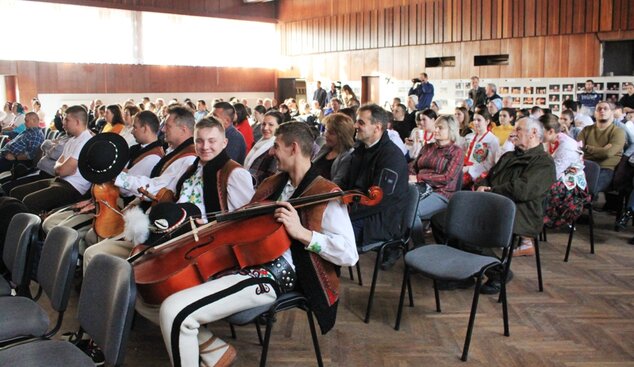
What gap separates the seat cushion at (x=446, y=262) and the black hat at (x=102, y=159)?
1.91 m

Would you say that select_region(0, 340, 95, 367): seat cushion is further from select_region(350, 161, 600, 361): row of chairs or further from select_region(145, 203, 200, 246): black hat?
select_region(350, 161, 600, 361): row of chairs

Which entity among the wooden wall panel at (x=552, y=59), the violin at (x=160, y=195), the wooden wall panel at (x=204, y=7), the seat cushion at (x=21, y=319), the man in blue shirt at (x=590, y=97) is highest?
the wooden wall panel at (x=204, y=7)

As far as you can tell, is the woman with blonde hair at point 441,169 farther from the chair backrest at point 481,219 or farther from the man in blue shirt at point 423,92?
the man in blue shirt at point 423,92

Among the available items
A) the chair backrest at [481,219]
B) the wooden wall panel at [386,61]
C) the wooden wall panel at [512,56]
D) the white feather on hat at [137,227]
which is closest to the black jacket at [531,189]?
the chair backrest at [481,219]

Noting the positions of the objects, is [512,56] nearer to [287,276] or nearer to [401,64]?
[401,64]

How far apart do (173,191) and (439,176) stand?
2.24 meters

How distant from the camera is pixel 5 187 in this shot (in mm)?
6004

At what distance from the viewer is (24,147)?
24.7ft

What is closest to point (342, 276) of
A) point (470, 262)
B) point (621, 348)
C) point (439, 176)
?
point (439, 176)

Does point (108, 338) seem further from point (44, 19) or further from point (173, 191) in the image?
point (44, 19)

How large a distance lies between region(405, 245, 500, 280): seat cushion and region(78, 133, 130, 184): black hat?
1.91 metres

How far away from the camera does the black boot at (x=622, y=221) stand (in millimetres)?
5828

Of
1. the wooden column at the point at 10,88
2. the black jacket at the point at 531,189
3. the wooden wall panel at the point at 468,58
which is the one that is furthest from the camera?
the wooden column at the point at 10,88

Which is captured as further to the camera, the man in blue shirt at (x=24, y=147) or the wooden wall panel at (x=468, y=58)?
the wooden wall panel at (x=468, y=58)
